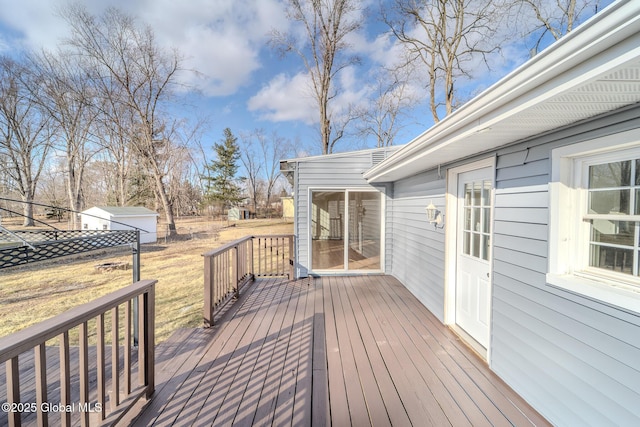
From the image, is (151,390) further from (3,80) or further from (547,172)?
(3,80)

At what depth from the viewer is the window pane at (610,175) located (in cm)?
142

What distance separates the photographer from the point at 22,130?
1375 centimetres

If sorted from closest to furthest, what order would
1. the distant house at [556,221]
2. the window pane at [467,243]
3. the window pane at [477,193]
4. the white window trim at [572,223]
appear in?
the distant house at [556,221]
the white window trim at [572,223]
the window pane at [477,193]
the window pane at [467,243]

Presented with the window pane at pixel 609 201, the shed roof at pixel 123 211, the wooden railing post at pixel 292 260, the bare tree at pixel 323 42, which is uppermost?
the bare tree at pixel 323 42

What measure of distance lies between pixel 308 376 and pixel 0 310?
6089 millimetres

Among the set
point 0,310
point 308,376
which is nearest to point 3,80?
point 0,310

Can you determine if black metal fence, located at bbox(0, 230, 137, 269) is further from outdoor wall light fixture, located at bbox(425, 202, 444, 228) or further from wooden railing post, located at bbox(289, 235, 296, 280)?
outdoor wall light fixture, located at bbox(425, 202, 444, 228)

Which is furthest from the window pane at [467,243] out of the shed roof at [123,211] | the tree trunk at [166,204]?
the tree trunk at [166,204]

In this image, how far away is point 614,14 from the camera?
87cm

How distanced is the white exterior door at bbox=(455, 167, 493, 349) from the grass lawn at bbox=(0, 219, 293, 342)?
11.0 ft

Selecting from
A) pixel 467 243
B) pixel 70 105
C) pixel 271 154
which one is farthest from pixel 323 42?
pixel 271 154

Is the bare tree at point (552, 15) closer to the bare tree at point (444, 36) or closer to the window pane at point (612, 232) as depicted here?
the bare tree at point (444, 36)

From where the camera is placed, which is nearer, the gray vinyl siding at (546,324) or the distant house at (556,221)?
the distant house at (556,221)

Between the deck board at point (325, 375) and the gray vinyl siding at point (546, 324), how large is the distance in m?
0.26
